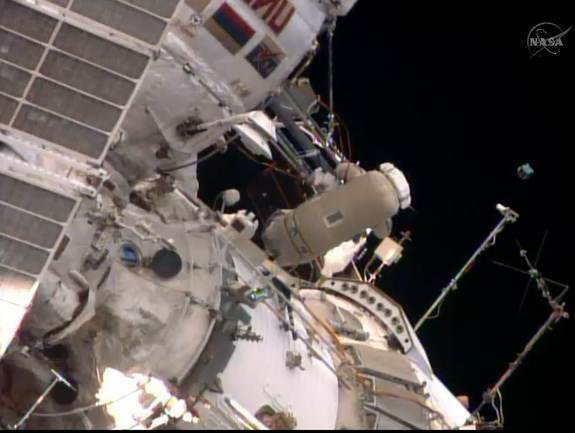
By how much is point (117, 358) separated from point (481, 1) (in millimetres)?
5876

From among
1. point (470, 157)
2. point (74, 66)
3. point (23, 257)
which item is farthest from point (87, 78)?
point (470, 157)

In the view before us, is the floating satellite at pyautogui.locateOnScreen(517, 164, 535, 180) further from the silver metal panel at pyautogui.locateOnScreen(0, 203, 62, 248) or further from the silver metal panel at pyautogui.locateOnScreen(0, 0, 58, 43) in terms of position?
the silver metal panel at pyautogui.locateOnScreen(0, 203, 62, 248)

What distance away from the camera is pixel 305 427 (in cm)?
564

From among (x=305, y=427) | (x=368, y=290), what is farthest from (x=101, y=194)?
(x=368, y=290)

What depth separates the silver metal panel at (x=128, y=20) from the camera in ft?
14.7

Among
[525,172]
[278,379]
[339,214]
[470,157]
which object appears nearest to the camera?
[278,379]

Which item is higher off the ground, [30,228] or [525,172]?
[525,172]

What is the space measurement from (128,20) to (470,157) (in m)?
6.16

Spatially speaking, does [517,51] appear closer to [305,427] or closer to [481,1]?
[481,1]

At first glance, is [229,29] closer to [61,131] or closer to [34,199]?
[61,131]

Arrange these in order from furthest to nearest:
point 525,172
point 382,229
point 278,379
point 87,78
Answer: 1. point 525,172
2. point 382,229
3. point 278,379
4. point 87,78

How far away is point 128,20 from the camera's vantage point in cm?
450
